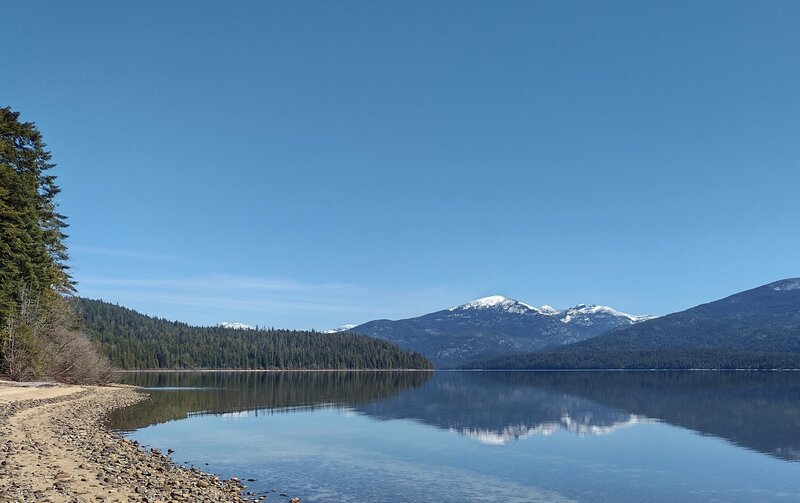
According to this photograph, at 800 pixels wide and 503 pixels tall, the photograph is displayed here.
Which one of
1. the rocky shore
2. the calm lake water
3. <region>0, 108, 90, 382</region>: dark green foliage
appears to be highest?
<region>0, 108, 90, 382</region>: dark green foliage

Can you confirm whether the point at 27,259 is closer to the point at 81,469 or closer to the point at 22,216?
the point at 22,216

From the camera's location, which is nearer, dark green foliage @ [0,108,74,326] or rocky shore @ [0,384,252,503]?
rocky shore @ [0,384,252,503]

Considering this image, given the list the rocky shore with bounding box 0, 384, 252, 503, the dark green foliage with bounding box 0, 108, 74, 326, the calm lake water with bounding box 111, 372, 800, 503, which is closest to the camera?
the rocky shore with bounding box 0, 384, 252, 503

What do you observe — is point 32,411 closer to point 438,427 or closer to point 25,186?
point 25,186

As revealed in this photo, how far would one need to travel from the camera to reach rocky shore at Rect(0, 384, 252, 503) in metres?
21.1

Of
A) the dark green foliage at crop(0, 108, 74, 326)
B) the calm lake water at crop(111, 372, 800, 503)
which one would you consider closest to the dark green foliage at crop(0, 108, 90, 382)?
the dark green foliage at crop(0, 108, 74, 326)

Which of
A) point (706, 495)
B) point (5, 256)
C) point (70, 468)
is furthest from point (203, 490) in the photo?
point (5, 256)

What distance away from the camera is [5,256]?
54.2 metres

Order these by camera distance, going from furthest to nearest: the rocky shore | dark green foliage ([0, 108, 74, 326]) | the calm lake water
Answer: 1. dark green foliage ([0, 108, 74, 326])
2. the calm lake water
3. the rocky shore

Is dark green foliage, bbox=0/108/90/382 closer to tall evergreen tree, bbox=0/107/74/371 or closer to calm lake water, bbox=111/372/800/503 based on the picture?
tall evergreen tree, bbox=0/107/74/371

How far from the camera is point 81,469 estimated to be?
83.6 ft

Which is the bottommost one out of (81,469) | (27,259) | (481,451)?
(481,451)

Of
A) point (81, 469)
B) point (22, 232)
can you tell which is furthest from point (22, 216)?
point (81, 469)

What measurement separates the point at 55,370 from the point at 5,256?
29941 millimetres
